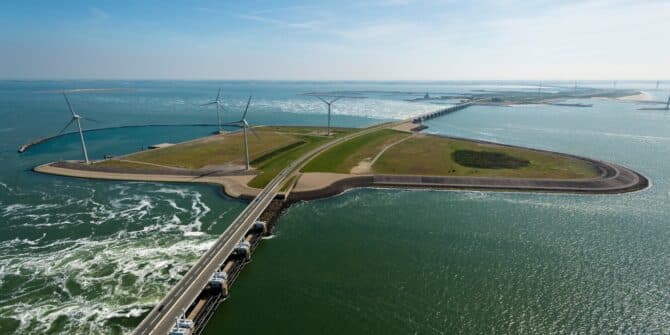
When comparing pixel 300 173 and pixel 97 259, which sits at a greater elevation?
pixel 300 173

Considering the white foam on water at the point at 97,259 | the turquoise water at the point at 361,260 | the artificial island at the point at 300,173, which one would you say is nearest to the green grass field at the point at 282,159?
the artificial island at the point at 300,173

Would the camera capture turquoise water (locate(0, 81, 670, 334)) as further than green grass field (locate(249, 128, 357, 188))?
No

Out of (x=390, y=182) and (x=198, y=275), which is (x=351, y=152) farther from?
(x=198, y=275)

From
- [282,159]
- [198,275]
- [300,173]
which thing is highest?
[282,159]

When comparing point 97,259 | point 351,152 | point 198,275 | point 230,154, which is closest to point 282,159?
point 230,154

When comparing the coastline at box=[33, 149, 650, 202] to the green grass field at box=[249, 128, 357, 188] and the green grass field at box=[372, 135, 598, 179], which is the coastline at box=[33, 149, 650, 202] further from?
the green grass field at box=[372, 135, 598, 179]

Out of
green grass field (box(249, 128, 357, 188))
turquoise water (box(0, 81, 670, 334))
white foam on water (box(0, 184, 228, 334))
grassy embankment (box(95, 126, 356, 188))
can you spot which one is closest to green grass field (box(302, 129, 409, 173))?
green grass field (box(249, 128, 357, 188))
